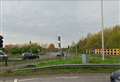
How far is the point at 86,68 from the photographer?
88.1 ft

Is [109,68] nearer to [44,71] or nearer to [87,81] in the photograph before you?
[44,71]

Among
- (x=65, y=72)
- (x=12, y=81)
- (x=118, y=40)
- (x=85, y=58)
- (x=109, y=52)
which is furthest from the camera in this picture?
(x=118, y=40)

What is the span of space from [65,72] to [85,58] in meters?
3.58

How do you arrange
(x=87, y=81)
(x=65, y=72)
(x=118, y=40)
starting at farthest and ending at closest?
(x=118, y=40)
(x=65, y=72)
(x=87, y=81)

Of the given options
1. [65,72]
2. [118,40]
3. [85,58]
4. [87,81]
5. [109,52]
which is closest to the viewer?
[87,81]

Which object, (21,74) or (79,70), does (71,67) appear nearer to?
(79,70)

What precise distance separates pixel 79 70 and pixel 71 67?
0.90m

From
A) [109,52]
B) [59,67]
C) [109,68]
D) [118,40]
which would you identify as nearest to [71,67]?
[59,67]

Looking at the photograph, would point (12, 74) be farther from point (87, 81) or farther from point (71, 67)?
point (87, 81)

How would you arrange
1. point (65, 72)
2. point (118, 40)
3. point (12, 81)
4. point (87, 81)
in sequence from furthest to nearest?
point (118, 40), point (65, 72), point (12, 81), point (87, 81)

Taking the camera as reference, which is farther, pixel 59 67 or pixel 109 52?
pixel 109 52

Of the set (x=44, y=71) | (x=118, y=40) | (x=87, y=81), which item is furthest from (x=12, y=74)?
(x=118, y=40)

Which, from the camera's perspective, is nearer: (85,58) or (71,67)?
(71,67)

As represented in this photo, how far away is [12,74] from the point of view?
26.2 m
